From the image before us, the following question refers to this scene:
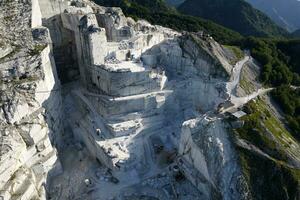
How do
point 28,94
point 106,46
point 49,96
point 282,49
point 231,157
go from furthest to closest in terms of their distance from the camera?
point 282,49 < point 106,46 < point 49,96 < point 28,94 < point 231,157

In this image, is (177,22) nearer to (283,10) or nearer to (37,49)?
(37,49)

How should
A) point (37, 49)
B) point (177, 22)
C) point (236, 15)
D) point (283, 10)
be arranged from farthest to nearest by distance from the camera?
1. point (283, 10)
2. point (236, 15)
3. point (177, 22)
4. point (37, 49)

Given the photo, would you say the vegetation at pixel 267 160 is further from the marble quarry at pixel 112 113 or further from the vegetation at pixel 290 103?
the vegetation at pixel 290 103

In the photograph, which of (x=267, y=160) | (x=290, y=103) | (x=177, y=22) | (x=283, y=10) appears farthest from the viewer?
(x=283, y=10)

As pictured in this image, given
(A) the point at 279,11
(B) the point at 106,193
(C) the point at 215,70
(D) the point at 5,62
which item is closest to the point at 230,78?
(C) the point at 215,70

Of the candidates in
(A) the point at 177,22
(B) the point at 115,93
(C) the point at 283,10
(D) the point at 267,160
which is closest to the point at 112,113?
(B) the point at 115,93

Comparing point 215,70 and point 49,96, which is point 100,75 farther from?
point 215,70

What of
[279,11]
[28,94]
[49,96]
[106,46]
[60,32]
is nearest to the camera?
[28,94]

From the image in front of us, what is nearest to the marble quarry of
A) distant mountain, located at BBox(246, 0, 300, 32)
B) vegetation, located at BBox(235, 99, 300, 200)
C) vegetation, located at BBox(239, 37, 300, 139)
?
vegetation, located at BBox(235, 99, 300, 200)
